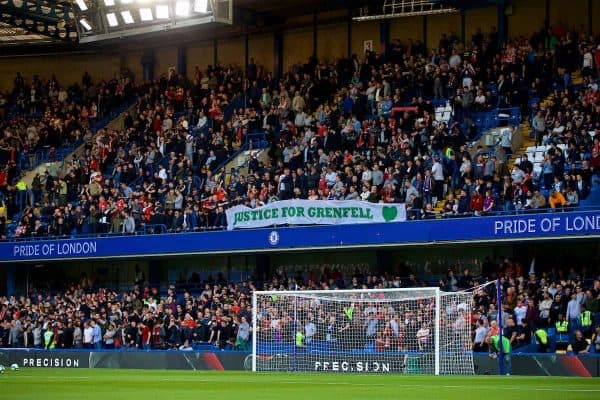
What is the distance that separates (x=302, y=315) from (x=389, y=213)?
4505mm

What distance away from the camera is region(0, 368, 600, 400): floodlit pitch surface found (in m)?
16.8

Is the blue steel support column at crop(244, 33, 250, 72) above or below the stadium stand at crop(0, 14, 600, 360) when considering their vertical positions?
above

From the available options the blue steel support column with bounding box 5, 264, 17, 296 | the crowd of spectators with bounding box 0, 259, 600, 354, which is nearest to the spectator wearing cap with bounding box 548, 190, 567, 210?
the crowd of spectators with bounding box 0, 259, 600, 354

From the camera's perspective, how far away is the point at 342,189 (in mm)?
34594

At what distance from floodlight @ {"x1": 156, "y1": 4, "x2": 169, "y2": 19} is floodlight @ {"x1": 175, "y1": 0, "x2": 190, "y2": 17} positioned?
0.95 ft

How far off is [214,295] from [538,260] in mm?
9493

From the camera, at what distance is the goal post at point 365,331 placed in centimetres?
2770

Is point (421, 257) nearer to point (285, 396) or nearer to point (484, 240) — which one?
point (484, 240)

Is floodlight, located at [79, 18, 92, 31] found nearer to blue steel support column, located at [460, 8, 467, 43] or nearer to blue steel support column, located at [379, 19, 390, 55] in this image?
blue steel support column, located at [379, 19, 390, 55]

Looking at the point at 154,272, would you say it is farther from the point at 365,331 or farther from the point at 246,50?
the point at 365,331

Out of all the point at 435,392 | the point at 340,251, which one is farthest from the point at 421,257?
the point at 435,392

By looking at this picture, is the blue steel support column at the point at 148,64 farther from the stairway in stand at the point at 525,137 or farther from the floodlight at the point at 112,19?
the stairway in stand at the point at 525,137

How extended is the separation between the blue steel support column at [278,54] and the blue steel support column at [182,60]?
458cm

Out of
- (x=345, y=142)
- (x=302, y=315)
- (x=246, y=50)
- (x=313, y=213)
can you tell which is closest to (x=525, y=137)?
(x=345, y=142)
